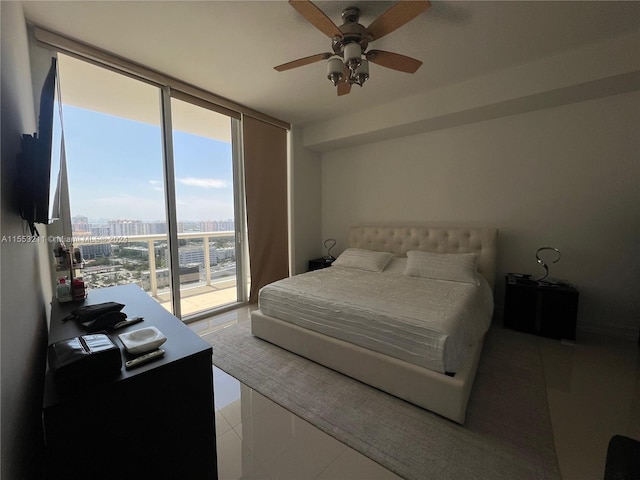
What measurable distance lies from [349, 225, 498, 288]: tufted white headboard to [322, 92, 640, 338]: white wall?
21 centimetres

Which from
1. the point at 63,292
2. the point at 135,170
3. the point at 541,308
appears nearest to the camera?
the point at 63,292

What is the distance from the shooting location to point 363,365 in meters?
1.95

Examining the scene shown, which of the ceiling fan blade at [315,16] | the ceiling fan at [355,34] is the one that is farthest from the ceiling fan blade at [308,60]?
the ceiling fan blade at [315,16]

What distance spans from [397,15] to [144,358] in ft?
7.21

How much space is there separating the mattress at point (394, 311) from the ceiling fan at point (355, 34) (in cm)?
178

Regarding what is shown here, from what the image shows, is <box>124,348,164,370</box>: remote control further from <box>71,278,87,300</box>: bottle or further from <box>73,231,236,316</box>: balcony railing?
<box>73,231,236,316</box>: balcony railing

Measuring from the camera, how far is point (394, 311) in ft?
6.36

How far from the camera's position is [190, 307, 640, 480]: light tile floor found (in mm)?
1354

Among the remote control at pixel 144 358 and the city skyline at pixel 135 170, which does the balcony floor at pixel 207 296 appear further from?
the remote control at pixel 144 358

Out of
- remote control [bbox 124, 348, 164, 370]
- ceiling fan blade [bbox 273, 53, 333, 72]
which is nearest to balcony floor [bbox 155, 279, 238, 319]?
remote control [bbox 124, 348, 164, 370]

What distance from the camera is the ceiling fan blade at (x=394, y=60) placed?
75.4 inches

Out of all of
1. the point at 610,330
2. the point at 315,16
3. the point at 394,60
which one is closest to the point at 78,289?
the point at 315,16

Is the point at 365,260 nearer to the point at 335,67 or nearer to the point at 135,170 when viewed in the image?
the point at 335,67

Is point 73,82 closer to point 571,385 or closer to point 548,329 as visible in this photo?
point 571,385
